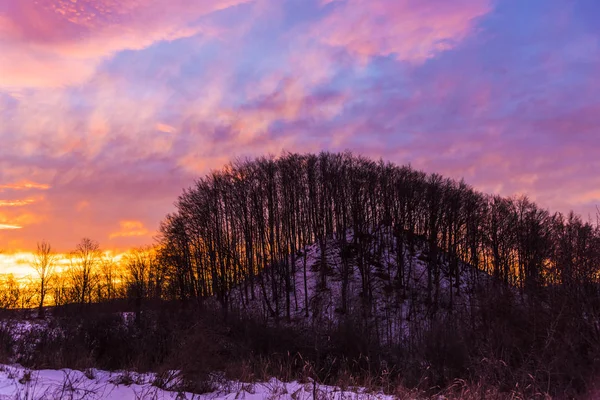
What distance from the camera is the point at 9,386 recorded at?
895cm

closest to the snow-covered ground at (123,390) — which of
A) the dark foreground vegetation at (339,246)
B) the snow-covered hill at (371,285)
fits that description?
the dark foreground vegetation at (339,246)

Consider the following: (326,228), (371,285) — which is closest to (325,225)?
(326,228)

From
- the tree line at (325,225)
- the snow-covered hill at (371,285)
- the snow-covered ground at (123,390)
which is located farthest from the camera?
the tree line at (325,225)

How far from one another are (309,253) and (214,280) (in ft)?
47.4

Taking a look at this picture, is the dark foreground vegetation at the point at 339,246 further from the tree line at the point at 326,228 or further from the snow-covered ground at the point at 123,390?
the snow-covered ground at the point at 123,390

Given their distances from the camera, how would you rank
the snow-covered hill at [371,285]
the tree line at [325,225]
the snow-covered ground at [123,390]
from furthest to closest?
the tree line at [325,225]
the snow-covered hill at [371,285]
the snow-covered ground at [123,390]

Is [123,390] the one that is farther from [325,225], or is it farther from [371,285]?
[325,225]

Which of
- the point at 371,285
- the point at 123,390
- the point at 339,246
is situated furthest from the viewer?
the point at 339,246

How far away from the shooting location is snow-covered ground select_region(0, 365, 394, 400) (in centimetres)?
840

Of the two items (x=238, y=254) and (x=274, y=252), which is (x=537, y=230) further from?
(x=238, y=254)

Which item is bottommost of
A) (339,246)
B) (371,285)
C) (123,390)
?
(123,390)

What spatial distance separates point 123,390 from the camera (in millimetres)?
9680

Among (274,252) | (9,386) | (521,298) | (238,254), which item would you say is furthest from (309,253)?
(9,386)

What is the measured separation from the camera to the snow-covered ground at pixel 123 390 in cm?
840
